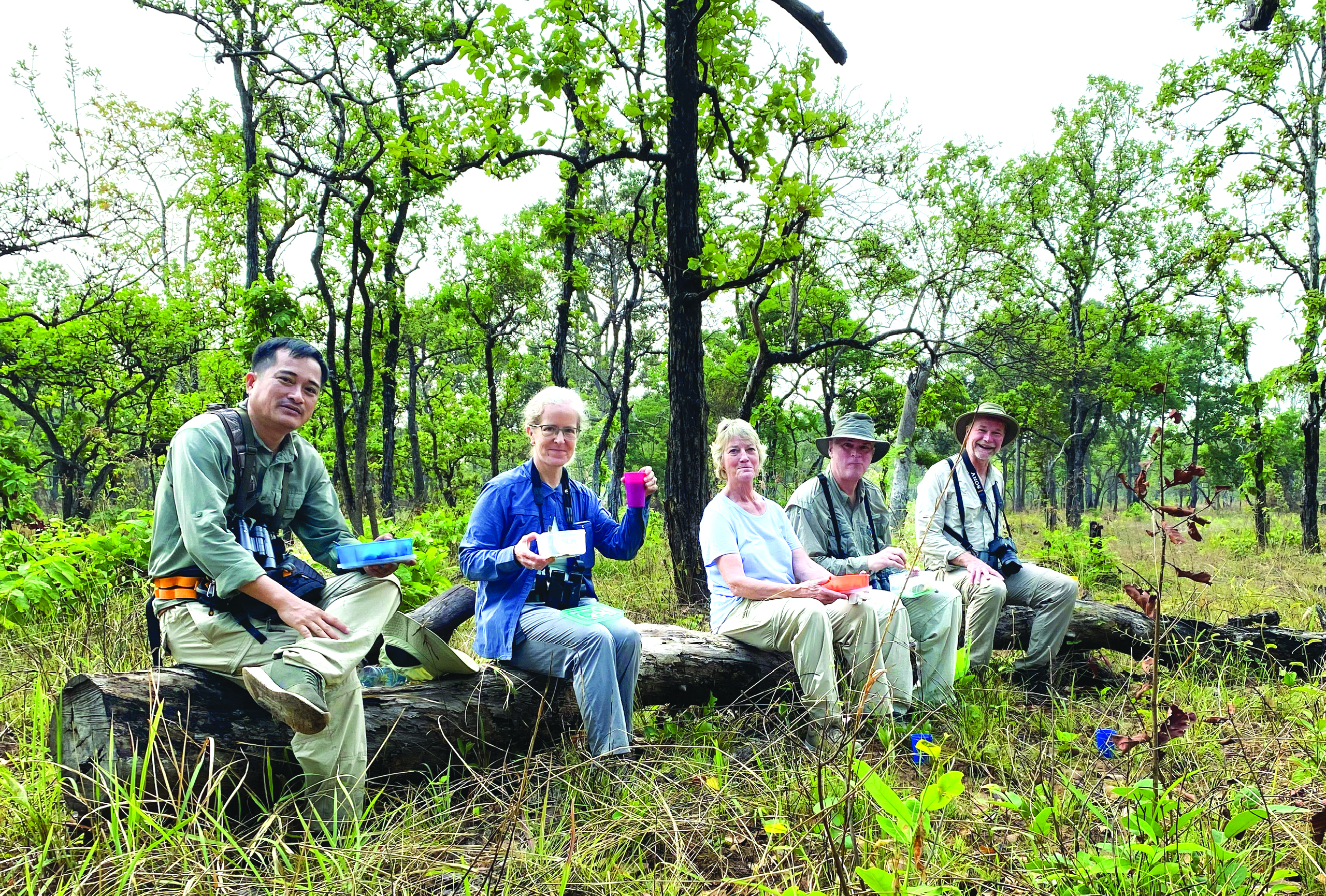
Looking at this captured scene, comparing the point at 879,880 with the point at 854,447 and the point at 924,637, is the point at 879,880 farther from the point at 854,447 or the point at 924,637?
the point at 854,447

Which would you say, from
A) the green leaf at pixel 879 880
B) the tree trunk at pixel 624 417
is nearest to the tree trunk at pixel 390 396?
the tree trunk at pixel 624 417

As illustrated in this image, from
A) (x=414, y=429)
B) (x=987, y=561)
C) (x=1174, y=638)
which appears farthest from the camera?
(x=414, y=429)

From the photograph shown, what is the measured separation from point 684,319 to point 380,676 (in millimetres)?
4326

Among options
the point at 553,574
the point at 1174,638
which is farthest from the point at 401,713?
the point at 1174,638

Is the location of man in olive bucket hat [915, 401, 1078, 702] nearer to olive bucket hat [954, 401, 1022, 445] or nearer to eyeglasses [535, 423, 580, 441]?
olive bucket hat [954, 401, 1022, 445]

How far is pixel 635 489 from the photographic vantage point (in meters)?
3.59

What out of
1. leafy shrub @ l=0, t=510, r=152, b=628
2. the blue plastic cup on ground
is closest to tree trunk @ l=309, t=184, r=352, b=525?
leafy shrub @ l=0, t=510, r=152, b=628

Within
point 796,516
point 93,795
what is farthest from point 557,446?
point 93,795

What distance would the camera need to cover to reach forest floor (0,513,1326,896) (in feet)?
6.40

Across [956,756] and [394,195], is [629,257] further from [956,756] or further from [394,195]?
[956,756]

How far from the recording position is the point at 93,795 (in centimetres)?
232

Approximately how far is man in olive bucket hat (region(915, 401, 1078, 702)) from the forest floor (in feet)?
2.73

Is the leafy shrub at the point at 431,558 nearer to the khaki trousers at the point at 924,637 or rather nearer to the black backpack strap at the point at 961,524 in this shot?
the khaki trousers at the point at 924,637

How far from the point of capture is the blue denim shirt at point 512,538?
323 cm
